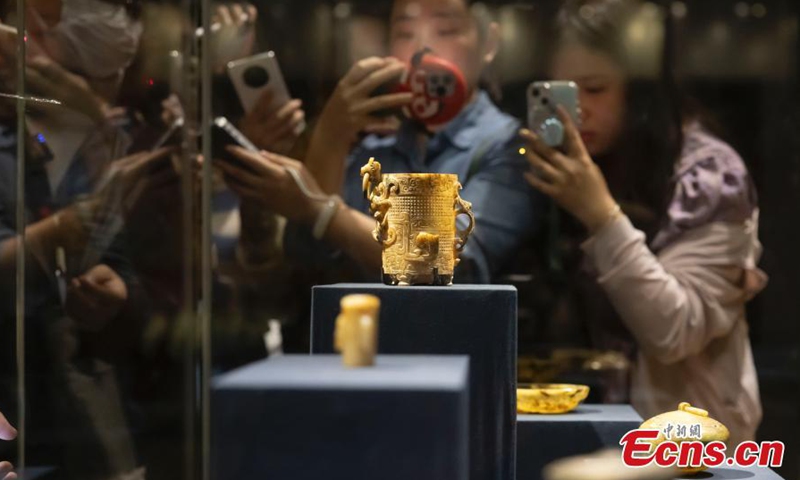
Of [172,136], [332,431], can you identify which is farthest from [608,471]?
[172,136]

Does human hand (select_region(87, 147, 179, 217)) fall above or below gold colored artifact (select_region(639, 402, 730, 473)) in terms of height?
above

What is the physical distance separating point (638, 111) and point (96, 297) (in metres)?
1.63

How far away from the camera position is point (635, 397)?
321 centimetres

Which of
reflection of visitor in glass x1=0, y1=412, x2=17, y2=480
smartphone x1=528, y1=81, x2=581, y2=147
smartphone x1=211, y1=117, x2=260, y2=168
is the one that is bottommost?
reflection of visitor in glass x1=0, y1=412, x2=17, y2=480

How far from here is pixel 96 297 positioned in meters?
3.20

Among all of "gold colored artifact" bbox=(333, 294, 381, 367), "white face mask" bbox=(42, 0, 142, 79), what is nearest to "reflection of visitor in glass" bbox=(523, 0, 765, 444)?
"white face mask" bbox=(42, 0, 142, 79)

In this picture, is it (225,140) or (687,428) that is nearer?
(687,428)

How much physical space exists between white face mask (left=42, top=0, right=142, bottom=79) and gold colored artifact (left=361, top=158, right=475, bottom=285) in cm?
108

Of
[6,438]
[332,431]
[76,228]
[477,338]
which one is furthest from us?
[76,228]

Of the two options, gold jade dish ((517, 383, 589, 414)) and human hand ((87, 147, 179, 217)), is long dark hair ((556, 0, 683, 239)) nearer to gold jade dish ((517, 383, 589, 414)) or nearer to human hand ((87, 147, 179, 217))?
gold jade dish ((517, 383, 589, 414))

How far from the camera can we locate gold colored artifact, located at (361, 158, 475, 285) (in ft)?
7.97

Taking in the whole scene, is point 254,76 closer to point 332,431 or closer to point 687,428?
point 687,428

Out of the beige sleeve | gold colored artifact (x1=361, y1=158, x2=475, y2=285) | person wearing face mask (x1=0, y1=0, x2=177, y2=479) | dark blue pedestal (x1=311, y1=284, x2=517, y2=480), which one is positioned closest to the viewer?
dark blue pedestal (x1=311, y1=284, x2=517, y2=480)

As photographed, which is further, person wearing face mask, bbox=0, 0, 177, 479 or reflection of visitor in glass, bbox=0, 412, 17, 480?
person wearing face mask, bbox=0, 0, 177, 479
